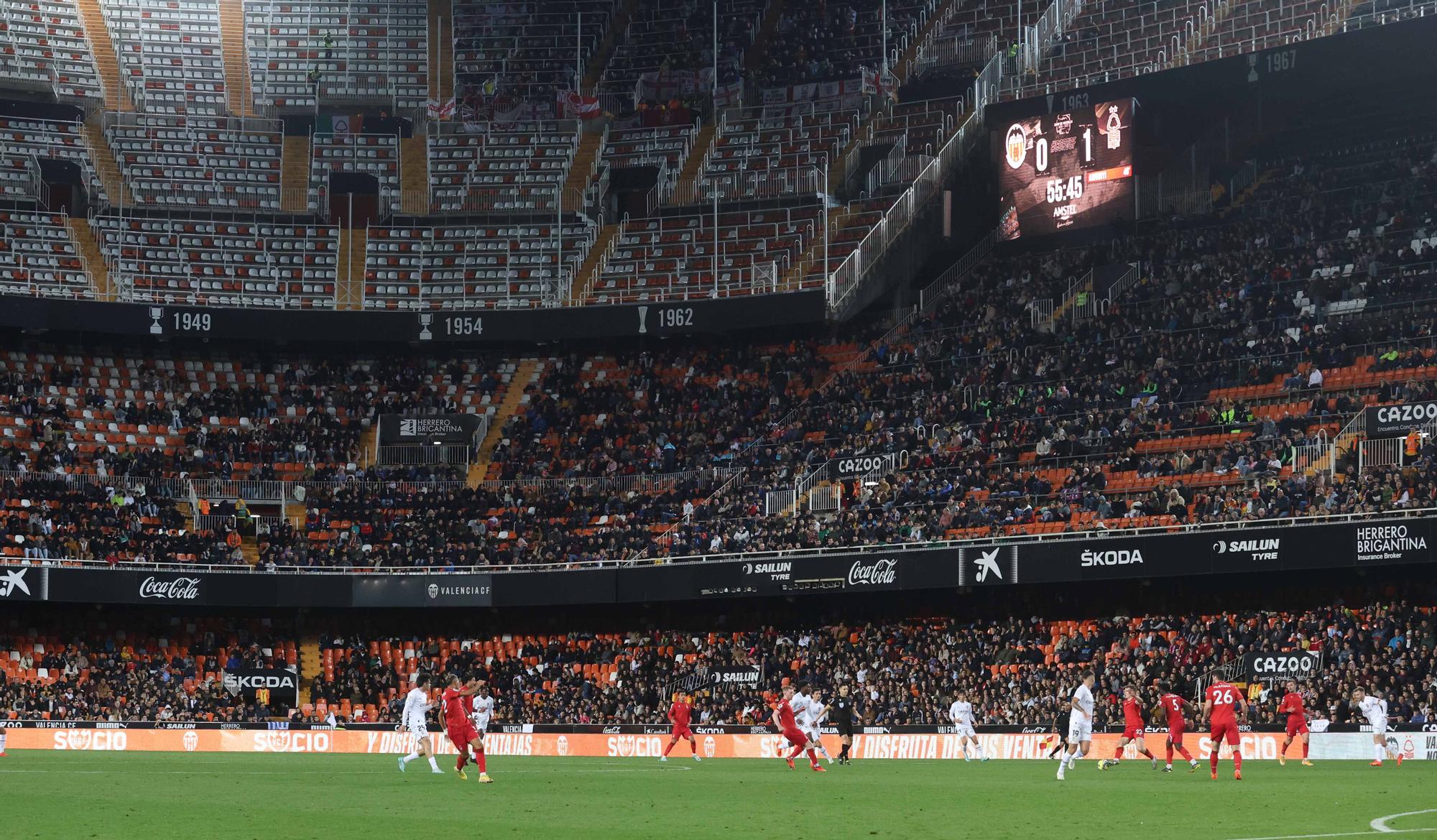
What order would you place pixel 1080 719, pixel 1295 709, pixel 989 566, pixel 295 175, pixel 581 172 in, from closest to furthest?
1. pixel 1080 719
2. pixel 1295 709
3. pixel 989 566
4. pixel 295 175
5. pixel 581 172

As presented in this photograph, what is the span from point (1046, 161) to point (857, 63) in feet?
49.0

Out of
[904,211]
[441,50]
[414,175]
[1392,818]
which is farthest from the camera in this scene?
[441,50]

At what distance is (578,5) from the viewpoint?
78.7m

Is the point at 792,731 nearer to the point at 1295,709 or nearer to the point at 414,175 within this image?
the point at 1295,709

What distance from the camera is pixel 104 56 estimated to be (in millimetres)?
74625

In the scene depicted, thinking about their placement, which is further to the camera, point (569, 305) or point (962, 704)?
point (569, 305)

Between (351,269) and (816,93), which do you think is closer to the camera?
(351,269)

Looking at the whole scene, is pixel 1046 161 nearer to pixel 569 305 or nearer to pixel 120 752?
pixel 569 305

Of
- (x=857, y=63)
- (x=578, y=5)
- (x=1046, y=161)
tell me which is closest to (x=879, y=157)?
(x=857, y=63)

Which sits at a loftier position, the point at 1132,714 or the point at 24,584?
the point at 24,584

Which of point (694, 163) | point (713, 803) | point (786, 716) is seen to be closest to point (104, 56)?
point (694, 163)

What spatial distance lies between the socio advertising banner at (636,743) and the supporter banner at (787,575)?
561 cm

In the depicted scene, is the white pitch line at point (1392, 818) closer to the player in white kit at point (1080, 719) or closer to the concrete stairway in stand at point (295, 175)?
the player in white kit at point (1080, 719)

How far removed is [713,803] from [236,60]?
2289 inches
